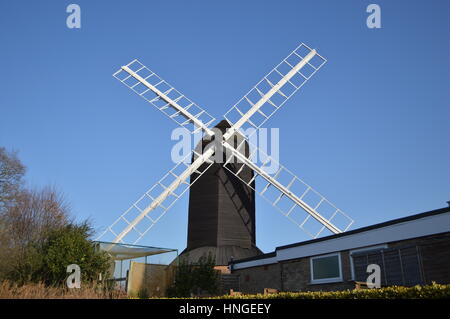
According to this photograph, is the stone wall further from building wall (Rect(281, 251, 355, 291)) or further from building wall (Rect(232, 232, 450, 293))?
building wall (Rect(281, 251, 355, 291))

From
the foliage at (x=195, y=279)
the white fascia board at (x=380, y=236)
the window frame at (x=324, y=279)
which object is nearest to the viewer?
the white fascia board at (x=380, y=236)

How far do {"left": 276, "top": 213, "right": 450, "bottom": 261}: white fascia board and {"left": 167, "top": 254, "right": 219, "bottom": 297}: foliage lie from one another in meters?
4.74

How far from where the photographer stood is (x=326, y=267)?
15508mm

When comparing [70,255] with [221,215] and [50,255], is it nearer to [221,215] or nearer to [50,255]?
[50,255]

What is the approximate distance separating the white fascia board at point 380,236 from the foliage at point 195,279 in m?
4.74

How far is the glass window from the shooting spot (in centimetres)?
1506

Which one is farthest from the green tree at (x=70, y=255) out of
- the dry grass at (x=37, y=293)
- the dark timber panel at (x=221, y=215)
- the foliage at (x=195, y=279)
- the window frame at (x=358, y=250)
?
the dark timber panel at (x=221, y=215)

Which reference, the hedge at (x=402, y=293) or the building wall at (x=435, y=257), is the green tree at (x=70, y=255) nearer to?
the hedge at (x=402, y=293)

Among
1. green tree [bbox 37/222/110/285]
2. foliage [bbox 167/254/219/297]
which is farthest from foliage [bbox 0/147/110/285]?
foliage [bbox 167/254/219/297]

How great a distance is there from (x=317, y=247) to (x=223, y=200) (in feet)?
31.7

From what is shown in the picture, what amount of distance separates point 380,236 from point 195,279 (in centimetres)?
946

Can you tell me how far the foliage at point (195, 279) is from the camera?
18719 mm
